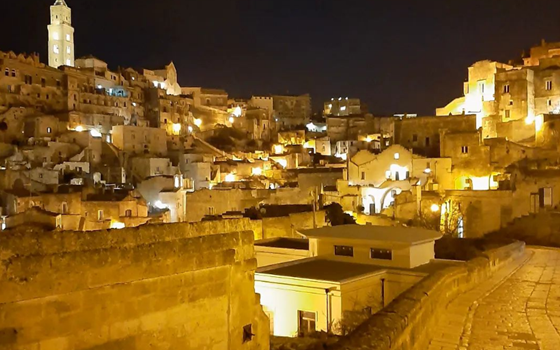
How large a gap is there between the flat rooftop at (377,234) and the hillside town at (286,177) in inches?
2.8


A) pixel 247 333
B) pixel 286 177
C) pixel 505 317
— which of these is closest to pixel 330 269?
pixel 505 317

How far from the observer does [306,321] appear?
1411cm

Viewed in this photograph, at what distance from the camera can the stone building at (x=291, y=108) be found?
8869 centimetres

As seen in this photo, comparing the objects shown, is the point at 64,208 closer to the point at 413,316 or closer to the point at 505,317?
the point at 505,317

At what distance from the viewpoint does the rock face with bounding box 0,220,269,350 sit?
180 inches

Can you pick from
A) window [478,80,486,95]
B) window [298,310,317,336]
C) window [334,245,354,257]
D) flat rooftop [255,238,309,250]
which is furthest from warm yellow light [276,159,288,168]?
window [298,310,317,336]

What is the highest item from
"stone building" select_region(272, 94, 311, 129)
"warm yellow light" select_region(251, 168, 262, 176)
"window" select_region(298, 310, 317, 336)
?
"stone building" select_region(272, 94, 311, 129)

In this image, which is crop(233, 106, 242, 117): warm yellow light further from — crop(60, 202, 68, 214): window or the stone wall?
the stone wall

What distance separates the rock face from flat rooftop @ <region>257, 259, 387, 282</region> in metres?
7.18

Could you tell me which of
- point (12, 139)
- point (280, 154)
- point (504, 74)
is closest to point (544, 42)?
point (504, 74)

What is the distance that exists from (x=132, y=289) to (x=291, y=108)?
281 ft

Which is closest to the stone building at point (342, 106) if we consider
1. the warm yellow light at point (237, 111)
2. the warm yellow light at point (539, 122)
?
the warm yellow light at point (237, 111)

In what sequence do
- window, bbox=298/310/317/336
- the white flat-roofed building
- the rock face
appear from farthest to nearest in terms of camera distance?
the white flat-roofed building, window, bbox=298/310/317/336, the rock face

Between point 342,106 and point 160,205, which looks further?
point 342,106
